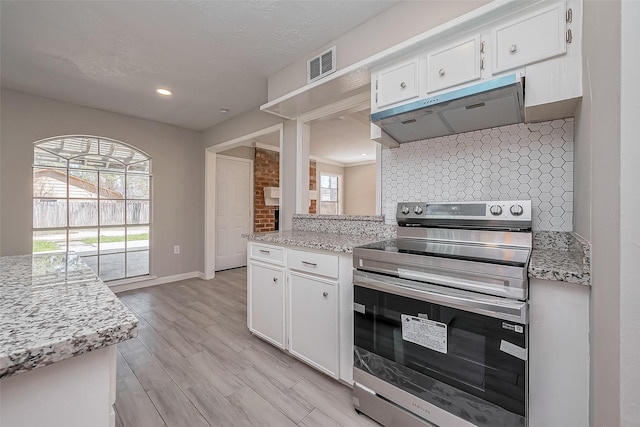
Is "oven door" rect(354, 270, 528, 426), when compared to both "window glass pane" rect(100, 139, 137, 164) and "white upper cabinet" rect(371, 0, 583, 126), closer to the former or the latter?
"white upper cabinet" rect(371, 0, 583, 126)

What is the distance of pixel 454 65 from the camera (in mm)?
1376

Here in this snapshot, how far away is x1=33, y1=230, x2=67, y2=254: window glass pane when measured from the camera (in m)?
2.98

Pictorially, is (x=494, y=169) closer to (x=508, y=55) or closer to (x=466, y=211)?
(x=466, y=211)

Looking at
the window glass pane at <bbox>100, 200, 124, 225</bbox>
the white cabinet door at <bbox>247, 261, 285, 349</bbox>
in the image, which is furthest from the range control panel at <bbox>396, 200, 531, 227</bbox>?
the window glass pane at <bbox>100, 200, 124, 225</bbox>

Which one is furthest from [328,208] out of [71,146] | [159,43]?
[159,43]

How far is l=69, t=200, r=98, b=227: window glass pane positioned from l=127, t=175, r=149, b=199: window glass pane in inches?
16.3

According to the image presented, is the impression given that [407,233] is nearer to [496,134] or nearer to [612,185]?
[496,134]

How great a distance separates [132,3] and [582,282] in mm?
2710

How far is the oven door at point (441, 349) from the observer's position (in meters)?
1.01

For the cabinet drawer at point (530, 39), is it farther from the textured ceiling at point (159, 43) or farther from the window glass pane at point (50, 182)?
the window glass pane at point (50, 182)

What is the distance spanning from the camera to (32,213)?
2.94m

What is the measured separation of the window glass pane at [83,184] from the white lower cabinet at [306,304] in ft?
8.89

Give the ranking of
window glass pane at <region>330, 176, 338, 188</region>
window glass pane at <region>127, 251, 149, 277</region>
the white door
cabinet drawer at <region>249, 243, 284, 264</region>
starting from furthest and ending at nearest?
window glass pane at <region>330, 176, 338, 188</region>
the white door
window glass pane at <region>127, 251, 149, 277</region>
cabinet drawer at <region>249, 243, 284, 264</region>

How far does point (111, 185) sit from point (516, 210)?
4.44 m
